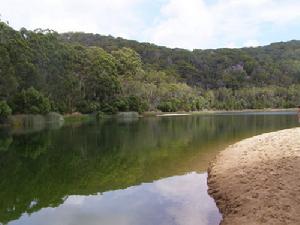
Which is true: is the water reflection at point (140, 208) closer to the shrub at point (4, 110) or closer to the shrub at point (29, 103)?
the shrub at point (4, 110)

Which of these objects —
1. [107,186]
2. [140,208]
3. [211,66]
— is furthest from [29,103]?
[211,66]

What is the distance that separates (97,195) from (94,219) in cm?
341

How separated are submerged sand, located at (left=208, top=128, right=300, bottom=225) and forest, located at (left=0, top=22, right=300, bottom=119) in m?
40.9

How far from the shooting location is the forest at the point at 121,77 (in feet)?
206

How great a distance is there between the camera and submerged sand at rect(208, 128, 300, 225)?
35.5 feet

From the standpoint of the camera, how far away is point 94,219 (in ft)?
40.2

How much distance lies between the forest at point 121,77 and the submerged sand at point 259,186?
40923 mm

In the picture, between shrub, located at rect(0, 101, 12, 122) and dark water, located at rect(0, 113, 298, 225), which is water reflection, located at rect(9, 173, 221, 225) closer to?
dark water, located at rect(0, 113, 298, 225)

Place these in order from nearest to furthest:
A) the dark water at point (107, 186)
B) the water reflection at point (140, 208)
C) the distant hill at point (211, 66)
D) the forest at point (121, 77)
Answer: the water reflection at point (140, 208) → the dark water at point (107, 186) → the forest at point (121, 77) → the distant hill at point (211, 66)

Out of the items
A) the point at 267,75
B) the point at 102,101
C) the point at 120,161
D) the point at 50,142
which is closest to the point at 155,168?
the point at 120,161

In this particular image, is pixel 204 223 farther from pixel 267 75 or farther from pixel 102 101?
pixel 267 75

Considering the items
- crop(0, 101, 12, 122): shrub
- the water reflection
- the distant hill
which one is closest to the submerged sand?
the water reflection

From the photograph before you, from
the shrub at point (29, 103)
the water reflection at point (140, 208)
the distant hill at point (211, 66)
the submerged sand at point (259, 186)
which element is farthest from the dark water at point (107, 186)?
the distant hill at point (211, 66)

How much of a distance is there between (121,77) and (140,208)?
322 ft
